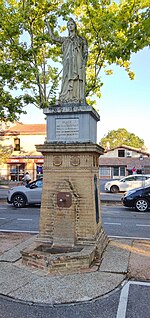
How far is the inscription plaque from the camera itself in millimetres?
6090

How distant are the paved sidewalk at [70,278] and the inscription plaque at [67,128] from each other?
8.75 ft

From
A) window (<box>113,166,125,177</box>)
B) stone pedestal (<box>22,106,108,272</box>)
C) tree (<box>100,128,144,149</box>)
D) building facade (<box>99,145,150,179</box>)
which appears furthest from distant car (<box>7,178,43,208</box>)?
tree (<box>100,128,144,149</box>)

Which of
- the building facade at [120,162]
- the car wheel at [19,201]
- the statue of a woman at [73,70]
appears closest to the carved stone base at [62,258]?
the statue of a woman at [73,70]

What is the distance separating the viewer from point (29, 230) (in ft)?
29.2

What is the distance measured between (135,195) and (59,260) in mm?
8761

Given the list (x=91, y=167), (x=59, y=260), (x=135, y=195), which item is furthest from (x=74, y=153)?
(x=135, y=195)

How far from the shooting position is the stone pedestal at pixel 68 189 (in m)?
5.81

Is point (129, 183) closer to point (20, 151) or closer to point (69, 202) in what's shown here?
point (69, 202)

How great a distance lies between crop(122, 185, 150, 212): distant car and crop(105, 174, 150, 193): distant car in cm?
729

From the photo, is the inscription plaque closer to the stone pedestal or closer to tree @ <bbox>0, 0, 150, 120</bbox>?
the stone pedestal

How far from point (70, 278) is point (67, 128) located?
3046mm

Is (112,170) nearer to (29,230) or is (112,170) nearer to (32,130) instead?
(32,130)

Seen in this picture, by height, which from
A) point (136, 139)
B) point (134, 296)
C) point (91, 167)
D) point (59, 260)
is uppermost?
point (136, 139)

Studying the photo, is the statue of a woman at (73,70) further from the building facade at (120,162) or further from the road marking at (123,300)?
the building facade at (120,162)
